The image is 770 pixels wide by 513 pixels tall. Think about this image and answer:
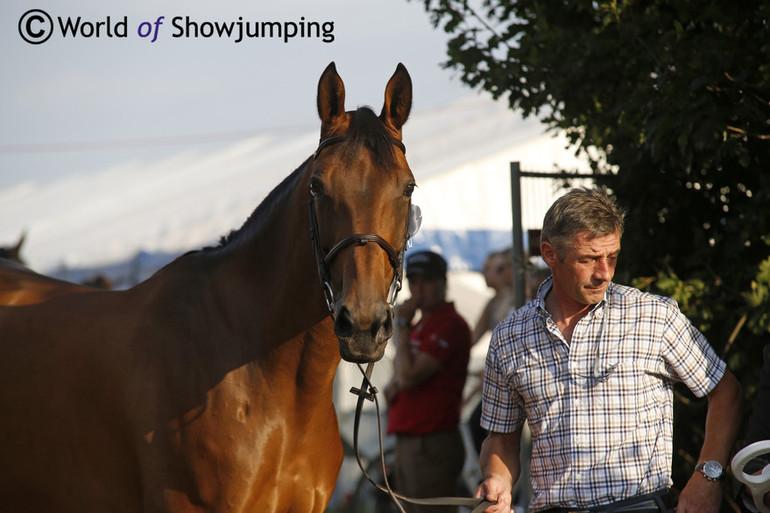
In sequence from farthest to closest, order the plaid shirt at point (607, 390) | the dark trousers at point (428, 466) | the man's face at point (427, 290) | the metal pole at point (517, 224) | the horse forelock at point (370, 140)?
1. the man's face at point (427, 290)
2. the dark trousers at point (428, 466)
3. the metal pole at point (517, 224)
4. the horse forelock at point (370, 140)
5. the plaid shirt at point (607, 390)

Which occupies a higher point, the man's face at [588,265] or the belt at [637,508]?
the man's face at [588,265]

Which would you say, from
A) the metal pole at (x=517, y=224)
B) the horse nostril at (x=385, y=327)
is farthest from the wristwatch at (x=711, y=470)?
the metal pole at (x=517, y=224)

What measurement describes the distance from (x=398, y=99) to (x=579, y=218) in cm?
89

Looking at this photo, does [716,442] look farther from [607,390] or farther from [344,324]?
[344,324]

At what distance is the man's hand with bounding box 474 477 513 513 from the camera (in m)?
2.61

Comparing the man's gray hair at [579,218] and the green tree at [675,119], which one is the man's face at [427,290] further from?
the man's gray hair at [579,218]

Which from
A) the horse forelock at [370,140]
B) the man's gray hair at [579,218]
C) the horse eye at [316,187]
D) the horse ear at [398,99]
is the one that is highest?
the horse ear at [398,99]

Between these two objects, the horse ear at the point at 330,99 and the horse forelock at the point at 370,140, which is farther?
the horse ear at the point at 330,99

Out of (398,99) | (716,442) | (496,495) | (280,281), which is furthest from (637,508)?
(398,99)

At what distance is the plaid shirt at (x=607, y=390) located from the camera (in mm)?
Answer: 2539

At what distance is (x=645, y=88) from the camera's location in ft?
13.6

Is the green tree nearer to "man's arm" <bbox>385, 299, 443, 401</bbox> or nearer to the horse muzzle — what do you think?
"man's arm" <bbox>385, 299, 443, 401</bbox>

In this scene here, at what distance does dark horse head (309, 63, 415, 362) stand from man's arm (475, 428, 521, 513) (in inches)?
22.8

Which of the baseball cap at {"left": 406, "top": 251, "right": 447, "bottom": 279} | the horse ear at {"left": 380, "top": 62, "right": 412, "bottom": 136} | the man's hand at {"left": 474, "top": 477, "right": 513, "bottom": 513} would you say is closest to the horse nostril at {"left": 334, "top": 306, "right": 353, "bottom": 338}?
the man's hand at {"left": 474, "top": 477, "right": 513, "bottom": 513}
